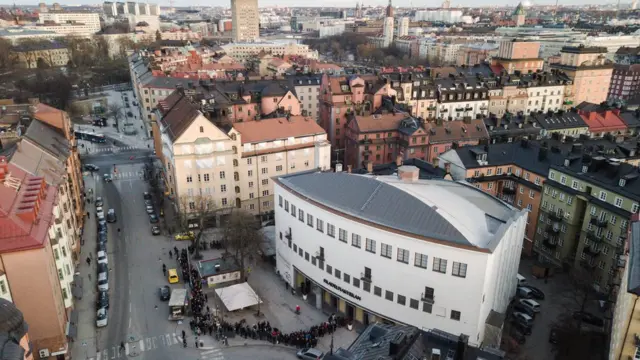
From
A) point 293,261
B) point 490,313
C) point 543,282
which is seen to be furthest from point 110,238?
point 543,282

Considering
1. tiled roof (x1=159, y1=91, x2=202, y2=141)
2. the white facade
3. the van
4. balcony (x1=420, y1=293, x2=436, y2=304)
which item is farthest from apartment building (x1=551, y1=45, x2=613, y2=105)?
the van

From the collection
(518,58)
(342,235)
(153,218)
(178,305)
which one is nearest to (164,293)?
(178,305)

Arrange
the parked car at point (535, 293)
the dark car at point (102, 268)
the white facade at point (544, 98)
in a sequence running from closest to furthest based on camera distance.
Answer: the parked car at point (535, 293) → the dark car at point (102, 268) → the white facade at point (544, 98)

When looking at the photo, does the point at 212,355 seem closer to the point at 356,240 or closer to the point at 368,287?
the point at 368,287

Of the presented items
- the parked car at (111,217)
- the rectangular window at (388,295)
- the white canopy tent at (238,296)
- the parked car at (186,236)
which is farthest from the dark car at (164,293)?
the rectangular window at (388,295)

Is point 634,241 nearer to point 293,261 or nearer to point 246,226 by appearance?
point 293,261

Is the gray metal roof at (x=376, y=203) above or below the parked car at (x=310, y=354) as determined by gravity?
above

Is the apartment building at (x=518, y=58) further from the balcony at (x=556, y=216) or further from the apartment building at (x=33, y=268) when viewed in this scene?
the apartment building at (x=33, y=268)
